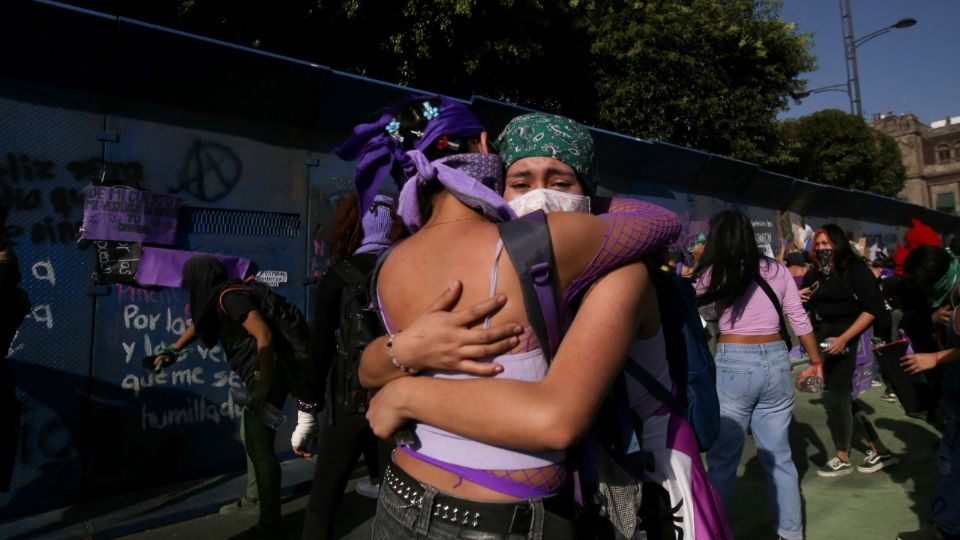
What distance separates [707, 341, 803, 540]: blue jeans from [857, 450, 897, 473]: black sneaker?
1913 mm

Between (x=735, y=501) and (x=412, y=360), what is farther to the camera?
(x=735, y=501)

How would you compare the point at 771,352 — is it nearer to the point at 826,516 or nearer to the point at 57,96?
the point at 826,516

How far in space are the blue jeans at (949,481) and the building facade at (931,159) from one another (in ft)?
228

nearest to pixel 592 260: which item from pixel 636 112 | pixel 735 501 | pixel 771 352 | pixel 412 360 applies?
pixel 412 360

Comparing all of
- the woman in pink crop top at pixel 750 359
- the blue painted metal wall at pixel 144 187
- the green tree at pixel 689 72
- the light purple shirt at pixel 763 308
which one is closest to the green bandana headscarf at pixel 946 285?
the light purple shirt at pixel 763 308

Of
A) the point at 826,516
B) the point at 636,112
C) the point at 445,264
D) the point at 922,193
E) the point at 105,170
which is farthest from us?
the point at 922,193

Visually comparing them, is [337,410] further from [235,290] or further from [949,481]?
[949,481]

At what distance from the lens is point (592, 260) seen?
47.7 inches

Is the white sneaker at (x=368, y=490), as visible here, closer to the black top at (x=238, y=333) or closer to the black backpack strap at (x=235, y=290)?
the black top at (x=238, y=333)

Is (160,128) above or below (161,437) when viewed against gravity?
above

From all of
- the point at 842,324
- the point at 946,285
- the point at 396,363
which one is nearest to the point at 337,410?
the point at 396,363

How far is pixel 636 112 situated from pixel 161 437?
10.7 metres

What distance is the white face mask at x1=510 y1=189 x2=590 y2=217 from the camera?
1.51 m

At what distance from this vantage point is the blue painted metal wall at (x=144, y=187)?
434cm
